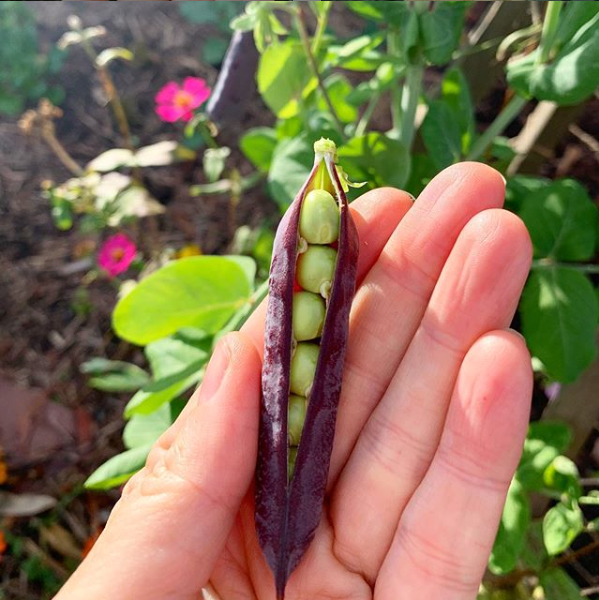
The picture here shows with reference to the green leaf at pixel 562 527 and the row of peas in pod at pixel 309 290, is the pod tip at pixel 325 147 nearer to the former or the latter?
the row of peas in pod at pixel 309 290

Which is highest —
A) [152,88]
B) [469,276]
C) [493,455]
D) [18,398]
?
[469,276]

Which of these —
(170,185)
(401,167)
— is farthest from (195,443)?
(170,185)

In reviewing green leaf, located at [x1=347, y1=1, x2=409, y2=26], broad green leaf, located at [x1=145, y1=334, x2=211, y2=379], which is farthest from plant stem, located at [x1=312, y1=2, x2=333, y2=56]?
broad green leaf, located at [x1=145, y1=334, x2=211, y2=379]

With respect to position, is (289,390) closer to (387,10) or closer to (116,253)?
(387,10)

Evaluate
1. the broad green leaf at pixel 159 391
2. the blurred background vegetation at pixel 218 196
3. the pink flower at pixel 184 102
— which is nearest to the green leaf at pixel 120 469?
the blurred background vegetation at pixel 218 196

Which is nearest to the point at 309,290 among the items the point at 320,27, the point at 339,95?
the point at 320,27

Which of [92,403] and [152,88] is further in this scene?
[152,88]

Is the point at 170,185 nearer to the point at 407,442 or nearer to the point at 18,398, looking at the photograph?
the point at 18,398
